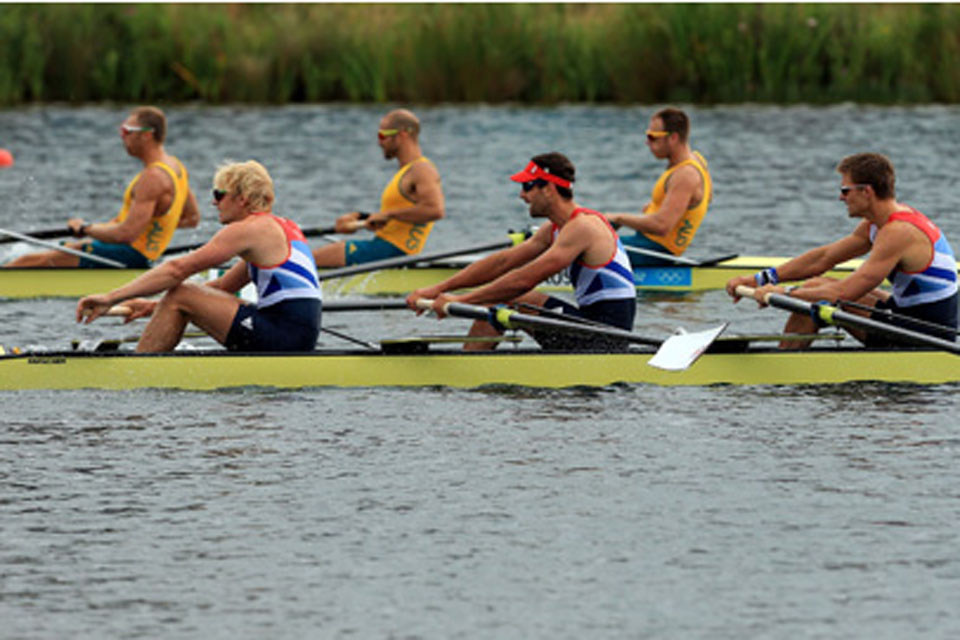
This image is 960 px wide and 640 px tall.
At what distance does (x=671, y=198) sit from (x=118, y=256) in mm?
4865

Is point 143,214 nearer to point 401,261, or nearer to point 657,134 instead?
point 401,261

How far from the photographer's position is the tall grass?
3403cm

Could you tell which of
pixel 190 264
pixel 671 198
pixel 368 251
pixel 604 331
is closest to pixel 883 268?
pixel 604 331

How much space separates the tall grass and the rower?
22185mm

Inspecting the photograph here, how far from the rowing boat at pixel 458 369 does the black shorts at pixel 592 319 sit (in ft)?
1.00

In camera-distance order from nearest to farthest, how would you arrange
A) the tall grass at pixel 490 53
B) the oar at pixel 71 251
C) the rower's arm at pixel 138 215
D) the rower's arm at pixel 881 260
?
the rower's arm at pixel 881 260, the rower's arm at pixel 138 215, the oar at pixel 71 251, the tall grass at pixel 490 53

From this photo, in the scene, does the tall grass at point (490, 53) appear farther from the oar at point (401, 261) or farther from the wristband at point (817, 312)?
the wristband at point (817, 312)

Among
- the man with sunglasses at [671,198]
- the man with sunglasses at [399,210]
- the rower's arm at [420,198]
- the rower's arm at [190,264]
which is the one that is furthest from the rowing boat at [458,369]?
the rower's arm at [420,198]

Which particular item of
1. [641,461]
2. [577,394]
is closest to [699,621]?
[641,461]

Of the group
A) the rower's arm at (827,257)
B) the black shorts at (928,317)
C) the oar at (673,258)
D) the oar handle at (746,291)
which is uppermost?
the rower's arm at (827,257)

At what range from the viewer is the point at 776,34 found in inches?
1331

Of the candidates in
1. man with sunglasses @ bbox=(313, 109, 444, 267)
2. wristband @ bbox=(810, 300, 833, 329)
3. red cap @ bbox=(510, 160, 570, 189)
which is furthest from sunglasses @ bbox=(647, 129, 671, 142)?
wristband @ bbox=(810, 300, 833, 329)

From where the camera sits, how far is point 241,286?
514 inches

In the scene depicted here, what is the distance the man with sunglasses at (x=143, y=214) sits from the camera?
1706cm
